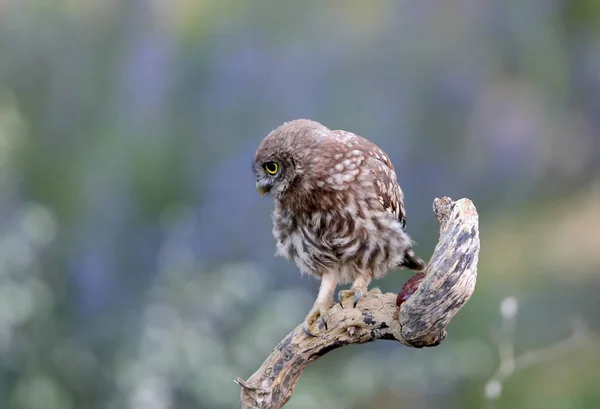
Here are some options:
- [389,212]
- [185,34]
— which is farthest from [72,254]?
[389,212]

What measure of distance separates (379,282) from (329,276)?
1108 mm

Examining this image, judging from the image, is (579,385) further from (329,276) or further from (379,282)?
(329,276)

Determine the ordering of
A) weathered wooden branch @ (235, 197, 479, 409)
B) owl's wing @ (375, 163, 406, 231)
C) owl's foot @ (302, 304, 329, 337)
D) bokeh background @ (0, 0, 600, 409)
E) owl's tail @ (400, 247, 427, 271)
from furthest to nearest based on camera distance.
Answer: bokeh background @ (0, 0, 600, 409)
owl's tail @ (400, 247, 427, 271)
owl's wing @ (375, 163, 406, 231)
owl's foot @ (302, 304, 329, 337)
weathered wooden branch @ (235, 197, 479, 409)

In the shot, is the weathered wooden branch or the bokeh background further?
the bokeh background

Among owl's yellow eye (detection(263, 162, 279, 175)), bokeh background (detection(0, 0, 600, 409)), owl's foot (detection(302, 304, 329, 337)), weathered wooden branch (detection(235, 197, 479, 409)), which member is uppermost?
bokeh background (detection(0, 0, 600, 409))

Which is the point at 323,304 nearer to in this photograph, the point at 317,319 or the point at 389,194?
the point at 317,319

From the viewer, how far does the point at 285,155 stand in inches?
79.6

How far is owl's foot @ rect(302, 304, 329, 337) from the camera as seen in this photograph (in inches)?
77.8

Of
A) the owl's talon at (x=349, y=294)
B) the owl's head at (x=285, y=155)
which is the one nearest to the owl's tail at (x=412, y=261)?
the owl's talon at (x=349, y=294)

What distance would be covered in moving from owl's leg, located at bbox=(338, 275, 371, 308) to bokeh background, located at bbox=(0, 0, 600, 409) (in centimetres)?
110

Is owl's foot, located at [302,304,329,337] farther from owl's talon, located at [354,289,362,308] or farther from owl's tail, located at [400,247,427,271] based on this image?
owl's tail, located at [400,247,427,271]

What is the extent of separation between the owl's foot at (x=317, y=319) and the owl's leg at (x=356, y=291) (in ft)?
0.24

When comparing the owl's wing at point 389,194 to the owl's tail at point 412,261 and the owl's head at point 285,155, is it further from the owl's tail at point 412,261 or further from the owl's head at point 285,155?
the owl's head at point 285,155

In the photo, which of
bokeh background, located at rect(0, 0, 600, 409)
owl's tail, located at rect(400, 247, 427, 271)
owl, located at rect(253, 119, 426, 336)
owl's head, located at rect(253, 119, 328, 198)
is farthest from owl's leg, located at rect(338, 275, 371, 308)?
bokeh background, located at rect(0, 0, 600, 409)
